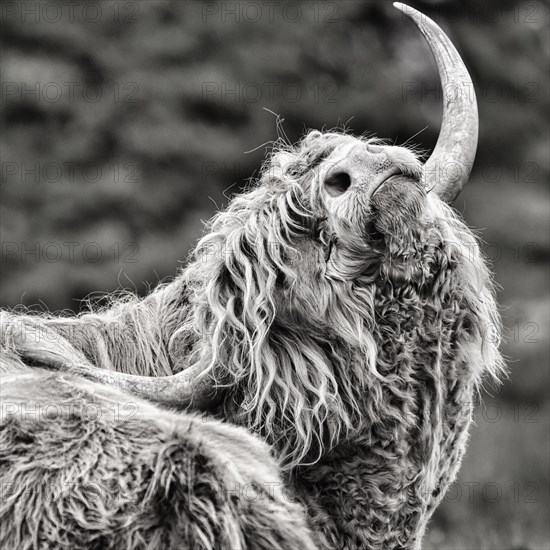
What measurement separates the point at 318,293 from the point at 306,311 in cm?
7

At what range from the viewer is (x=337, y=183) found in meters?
2.96

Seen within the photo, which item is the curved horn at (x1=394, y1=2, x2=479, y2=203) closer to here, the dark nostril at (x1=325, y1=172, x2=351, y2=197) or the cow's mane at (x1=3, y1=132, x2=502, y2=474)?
the cow's mane at (x1=3, y1=132, x2=502, y2=474)

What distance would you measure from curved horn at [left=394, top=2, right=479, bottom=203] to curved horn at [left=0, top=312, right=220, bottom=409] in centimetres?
96

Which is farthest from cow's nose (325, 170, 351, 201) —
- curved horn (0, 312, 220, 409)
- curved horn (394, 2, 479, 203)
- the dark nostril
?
curved horn (0, 312, 220, 409)

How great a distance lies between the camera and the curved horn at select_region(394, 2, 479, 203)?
10.9 ft

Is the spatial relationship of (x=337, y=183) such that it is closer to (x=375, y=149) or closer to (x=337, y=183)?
(x=337, y=183)

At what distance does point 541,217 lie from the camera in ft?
39.2

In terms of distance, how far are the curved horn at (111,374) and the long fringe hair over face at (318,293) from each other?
6 centimetres

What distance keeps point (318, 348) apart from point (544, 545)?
4.55m

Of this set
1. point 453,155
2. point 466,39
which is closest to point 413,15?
point 453,155

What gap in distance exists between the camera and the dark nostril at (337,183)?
9.64ft

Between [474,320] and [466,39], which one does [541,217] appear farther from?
[474,320]

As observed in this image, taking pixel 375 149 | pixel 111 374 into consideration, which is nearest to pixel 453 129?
pixel 375 149

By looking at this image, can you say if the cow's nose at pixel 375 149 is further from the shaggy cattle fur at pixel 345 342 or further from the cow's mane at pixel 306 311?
the cow's mane at pixel 306 311
